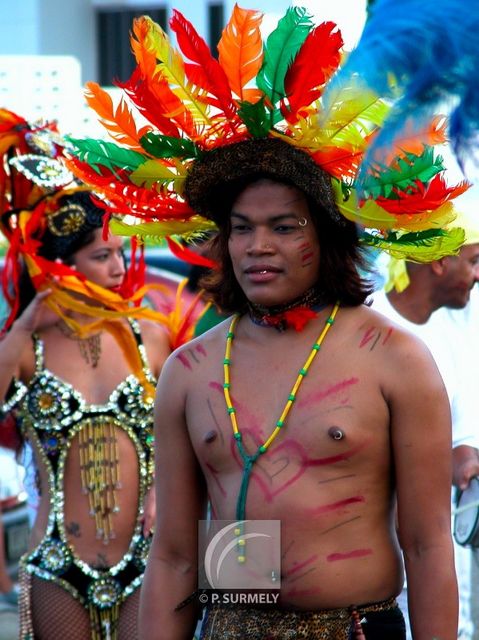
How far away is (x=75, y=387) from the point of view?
5348 mm

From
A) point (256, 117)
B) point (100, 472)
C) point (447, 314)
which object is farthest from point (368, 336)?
point (447, 314)

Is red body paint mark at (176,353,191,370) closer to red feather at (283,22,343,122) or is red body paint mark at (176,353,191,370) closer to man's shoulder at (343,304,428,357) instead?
man's shoulder at (343,304,428,357)

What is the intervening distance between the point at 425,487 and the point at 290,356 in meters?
0.52

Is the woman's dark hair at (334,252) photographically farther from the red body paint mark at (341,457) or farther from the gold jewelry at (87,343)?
the gold jewelry at (87,343)

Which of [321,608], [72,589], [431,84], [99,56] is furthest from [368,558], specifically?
[99,56]

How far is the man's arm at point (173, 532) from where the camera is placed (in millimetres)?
3648

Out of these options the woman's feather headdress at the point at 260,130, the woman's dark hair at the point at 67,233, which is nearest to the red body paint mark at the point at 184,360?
the woman's feather headdress at the point at 260,130

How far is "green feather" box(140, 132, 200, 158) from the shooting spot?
3.70m

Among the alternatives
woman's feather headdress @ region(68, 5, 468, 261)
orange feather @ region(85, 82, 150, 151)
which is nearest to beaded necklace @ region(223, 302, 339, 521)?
woman's feather headdress @ region(68, 5, 468, 261)

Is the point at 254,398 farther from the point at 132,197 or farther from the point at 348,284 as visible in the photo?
the point at 132,197

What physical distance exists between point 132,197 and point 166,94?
0.33 meters

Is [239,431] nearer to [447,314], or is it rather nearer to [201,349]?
[201,349]

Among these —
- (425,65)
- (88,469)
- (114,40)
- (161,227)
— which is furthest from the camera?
(114,40)

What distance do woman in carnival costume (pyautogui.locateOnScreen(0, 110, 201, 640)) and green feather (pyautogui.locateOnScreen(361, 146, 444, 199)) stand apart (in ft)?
6.90
